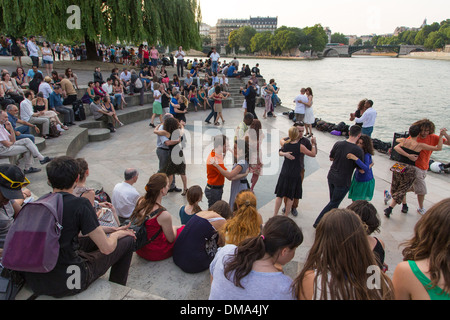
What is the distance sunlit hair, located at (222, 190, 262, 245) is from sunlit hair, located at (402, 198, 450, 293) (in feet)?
4.27

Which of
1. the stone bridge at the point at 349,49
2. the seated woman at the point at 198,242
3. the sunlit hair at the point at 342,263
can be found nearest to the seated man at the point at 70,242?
the seated woman at the point at 198,242

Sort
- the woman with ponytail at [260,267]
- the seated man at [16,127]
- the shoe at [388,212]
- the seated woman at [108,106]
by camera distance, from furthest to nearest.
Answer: the seated woman at [108,106] → the seated man at [16,127] → the shoe at [388,212] → the woman with ponytail at [260,267]

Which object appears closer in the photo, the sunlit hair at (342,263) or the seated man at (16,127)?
the sunlit hair at (342,263)

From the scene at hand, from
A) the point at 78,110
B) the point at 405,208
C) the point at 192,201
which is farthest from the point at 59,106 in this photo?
the point at 405,208

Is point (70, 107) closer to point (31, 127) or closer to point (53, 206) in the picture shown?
point (31, 127)

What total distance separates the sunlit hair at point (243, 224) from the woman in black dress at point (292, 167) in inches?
73.9

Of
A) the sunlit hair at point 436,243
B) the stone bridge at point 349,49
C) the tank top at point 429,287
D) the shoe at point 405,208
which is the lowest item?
the shoe at point 405,208

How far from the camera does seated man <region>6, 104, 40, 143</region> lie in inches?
249

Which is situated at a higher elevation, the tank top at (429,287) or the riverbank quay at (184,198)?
the tank top at (429,287)

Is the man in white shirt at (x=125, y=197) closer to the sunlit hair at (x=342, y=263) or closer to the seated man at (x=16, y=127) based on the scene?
the sunlit hair at (x=342, y=263)

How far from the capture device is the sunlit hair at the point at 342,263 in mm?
1709

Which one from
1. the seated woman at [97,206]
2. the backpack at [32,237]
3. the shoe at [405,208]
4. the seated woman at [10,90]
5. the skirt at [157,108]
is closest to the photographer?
the backpack at [32,237]

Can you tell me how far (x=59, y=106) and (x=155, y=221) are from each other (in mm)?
8101
